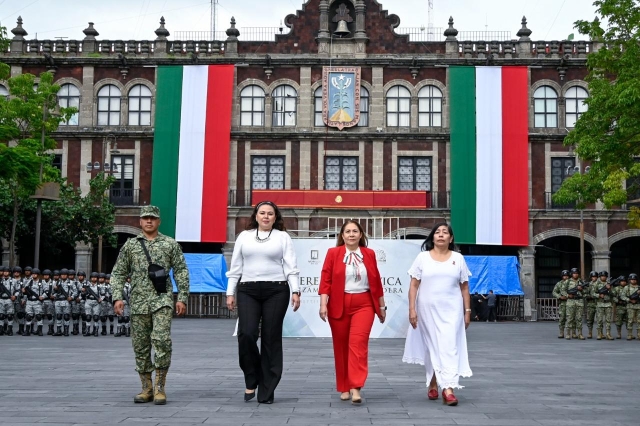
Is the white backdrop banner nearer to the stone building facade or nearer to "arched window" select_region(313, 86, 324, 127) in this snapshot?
the stone building facade

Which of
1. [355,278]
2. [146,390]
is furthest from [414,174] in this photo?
[146,390]

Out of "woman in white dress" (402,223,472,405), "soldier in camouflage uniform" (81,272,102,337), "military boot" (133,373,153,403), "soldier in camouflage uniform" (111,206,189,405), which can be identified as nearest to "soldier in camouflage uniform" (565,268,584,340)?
"soldier in camouflage uniform" (81,272,102,337)

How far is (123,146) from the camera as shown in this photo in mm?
42094

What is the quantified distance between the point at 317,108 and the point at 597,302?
2130 centimetres

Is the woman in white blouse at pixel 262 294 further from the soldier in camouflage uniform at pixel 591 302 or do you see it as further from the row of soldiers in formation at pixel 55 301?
the soldier in camouflage uniform at pixel 591 302

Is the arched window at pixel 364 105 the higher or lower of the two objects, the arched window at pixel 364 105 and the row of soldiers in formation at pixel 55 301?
the higher

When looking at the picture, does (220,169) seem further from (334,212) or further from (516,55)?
(516,55)

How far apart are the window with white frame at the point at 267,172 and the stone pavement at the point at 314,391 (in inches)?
971

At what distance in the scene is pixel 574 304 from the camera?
2305 centimetres

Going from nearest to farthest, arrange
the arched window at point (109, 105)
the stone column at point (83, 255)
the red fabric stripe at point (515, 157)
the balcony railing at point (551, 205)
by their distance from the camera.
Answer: the red fabric stripe at point (515, 157) < the stone column at point (83, 255) < the balcony railing at point (551, 205) < the arched window at point (109, 105)

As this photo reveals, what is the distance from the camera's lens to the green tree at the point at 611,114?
2450 cm

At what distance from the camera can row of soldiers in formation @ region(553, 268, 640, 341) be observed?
23.2 m

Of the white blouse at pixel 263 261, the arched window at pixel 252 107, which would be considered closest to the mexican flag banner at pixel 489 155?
the arched window at pixel 252 107

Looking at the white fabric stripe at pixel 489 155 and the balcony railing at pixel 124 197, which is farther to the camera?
the balcony railing at pixel 124 197
